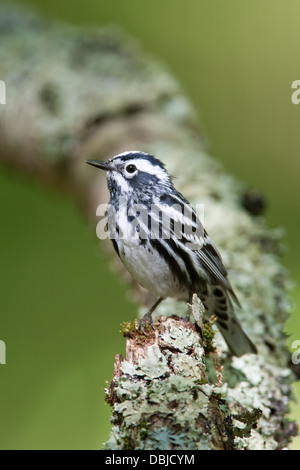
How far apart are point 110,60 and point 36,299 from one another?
95.9 inches

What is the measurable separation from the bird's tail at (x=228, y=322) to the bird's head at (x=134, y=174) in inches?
26.6

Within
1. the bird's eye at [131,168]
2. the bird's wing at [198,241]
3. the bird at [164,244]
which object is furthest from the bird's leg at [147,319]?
the bird's eye at [131,168]

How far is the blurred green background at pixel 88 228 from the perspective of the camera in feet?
15.4

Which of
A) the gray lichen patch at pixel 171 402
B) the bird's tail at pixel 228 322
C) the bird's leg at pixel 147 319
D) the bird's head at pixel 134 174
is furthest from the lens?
the bird's head at pixel 134 174

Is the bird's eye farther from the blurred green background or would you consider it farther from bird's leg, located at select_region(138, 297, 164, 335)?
the blurred green background

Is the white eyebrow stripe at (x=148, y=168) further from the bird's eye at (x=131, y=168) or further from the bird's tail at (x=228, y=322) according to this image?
the bird's tail at (x=228, y=322)

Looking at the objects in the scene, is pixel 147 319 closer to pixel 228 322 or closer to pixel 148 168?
pixel 228 322

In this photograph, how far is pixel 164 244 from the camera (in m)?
2.83

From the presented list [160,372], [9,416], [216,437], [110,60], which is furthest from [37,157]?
[216,437]

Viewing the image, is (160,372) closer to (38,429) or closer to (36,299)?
(38,429)

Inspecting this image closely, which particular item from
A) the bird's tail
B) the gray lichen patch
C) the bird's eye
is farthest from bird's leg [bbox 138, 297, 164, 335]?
the bird's eye

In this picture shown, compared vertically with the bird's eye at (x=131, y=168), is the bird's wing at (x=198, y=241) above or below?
below

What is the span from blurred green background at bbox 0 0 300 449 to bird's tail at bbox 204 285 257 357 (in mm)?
767

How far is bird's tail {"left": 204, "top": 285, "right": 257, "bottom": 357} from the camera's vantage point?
2.81 metres
